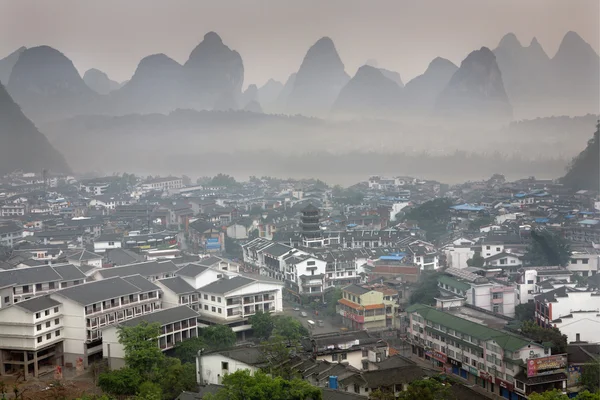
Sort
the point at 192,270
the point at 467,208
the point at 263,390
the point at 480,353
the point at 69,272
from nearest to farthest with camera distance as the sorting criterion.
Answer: the point at 263,390 → the point at 480,353 → the point at 69,272 → the point at 192,270 → the point at 467,208

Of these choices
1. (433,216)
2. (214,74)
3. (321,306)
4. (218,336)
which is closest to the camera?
(218,336)

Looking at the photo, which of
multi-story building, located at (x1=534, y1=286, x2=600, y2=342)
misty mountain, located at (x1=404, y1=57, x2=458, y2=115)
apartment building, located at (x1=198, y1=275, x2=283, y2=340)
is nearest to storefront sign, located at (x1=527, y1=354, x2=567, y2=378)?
multi-story building, located at (x1=534, y1=286, x2=600, y2=342)

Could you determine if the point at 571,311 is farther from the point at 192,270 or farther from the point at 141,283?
the point at 141,283

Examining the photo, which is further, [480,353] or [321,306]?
[321,306]

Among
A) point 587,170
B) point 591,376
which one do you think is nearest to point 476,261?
point 591,376

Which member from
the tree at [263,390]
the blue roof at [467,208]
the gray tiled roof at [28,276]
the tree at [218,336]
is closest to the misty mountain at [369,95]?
the blue roof at [467,208]

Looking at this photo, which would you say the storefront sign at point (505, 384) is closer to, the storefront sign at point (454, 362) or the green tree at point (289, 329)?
the storefront sign at point (454, 362)

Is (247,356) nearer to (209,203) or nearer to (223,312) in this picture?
(223,312)
